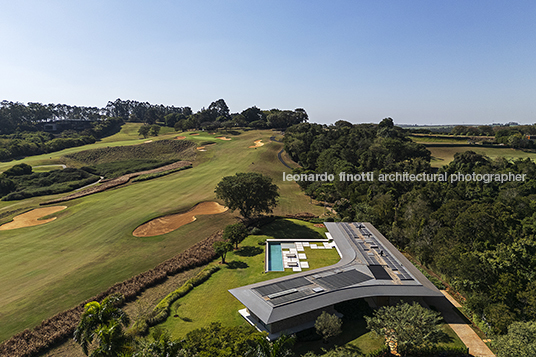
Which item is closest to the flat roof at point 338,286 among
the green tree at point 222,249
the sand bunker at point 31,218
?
the green tree at point 222,249

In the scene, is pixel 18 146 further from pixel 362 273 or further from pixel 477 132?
pixel 477 132

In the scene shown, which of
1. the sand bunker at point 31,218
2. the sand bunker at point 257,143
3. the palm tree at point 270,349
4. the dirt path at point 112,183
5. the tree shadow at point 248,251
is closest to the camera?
the palm tree at point 270,349

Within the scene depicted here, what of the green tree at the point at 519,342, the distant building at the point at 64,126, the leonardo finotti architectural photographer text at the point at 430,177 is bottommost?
the green tree at the point at 519,342

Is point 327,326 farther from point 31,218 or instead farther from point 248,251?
point 31,218

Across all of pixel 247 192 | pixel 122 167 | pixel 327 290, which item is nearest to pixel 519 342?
pixel 327 290

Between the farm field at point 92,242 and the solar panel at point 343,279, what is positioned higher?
the solar panel at point 343,279

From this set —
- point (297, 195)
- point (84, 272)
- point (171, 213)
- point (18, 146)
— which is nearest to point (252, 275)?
point (84, 272)

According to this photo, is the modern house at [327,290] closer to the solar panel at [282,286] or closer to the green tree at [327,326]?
the solar panel at [282,286]
